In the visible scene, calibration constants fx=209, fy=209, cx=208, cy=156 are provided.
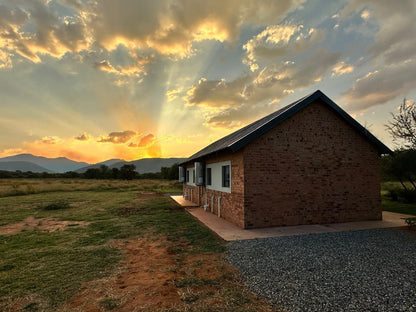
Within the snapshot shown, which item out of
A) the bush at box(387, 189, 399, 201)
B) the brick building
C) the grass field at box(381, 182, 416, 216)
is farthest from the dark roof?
the bush at box(387, 189, 399, 201)

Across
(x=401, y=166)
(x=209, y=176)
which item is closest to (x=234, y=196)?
(x=209, y=176)

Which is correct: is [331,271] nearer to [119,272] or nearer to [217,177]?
[119,272]

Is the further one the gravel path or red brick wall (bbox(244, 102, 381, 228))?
red brick wall (bbox(244, 102, 381, 228))

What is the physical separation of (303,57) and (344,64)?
102 inches

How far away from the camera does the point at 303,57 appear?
45.5 feet

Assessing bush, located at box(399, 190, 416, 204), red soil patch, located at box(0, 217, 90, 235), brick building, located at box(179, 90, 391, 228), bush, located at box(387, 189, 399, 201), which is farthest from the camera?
bush, located at box(387, 189, 399, 201)

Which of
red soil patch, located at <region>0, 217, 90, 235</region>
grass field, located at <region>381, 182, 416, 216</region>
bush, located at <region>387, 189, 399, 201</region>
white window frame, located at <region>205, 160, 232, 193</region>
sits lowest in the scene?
red soil patch, located at <region>0, 217, 90, 235</region>

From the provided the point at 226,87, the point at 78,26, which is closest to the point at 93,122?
the point at 78,26

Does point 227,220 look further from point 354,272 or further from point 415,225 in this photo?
point 415,225

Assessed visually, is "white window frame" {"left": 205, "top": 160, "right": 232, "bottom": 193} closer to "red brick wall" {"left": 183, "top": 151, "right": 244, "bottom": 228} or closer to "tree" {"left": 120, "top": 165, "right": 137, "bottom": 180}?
"red brick wall" {"left": 183, "top": 151, "right": 244, "bottom": 228}

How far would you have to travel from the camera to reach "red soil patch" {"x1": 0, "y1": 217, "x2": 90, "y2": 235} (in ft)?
29.4

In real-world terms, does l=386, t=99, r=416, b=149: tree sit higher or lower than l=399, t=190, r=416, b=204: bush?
higher

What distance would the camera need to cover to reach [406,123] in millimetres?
11266

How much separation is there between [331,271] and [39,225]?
Result: 11917 mm
